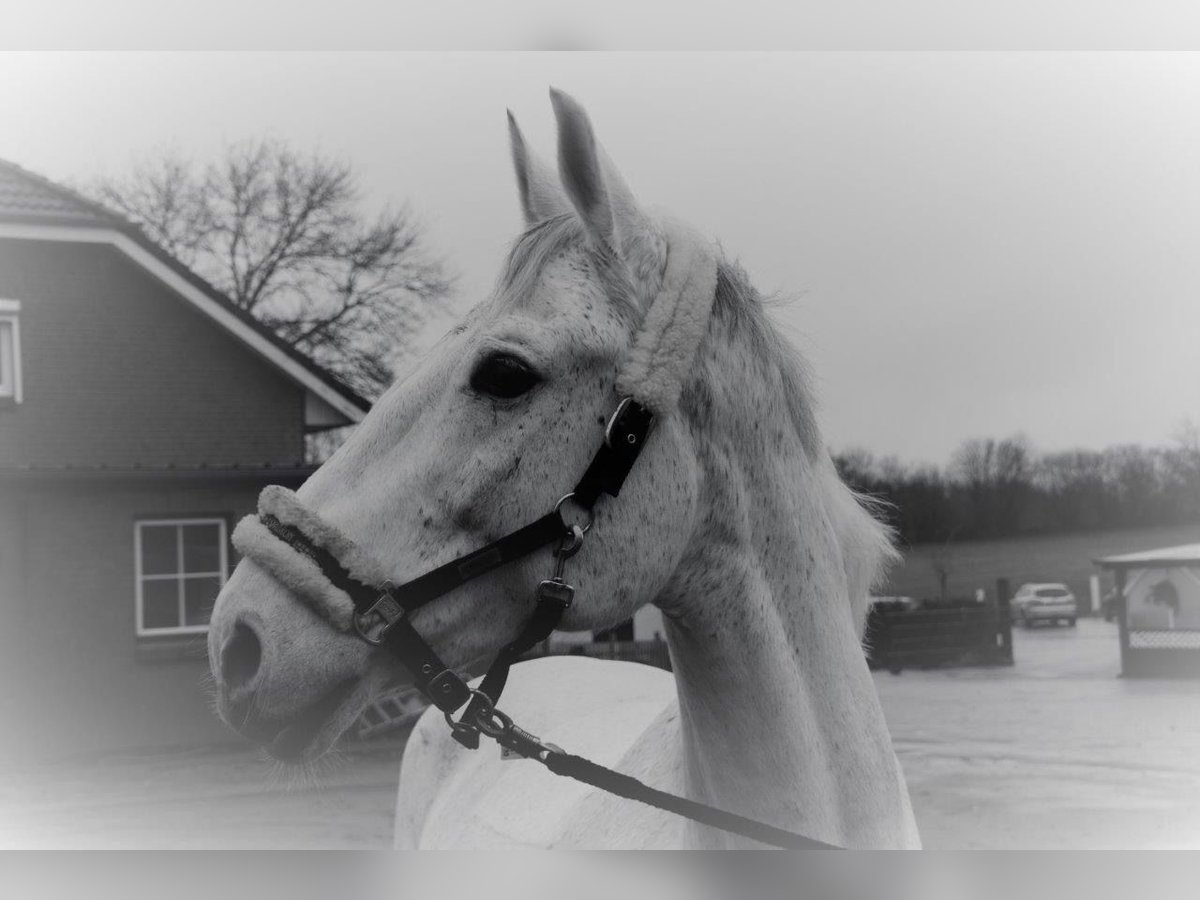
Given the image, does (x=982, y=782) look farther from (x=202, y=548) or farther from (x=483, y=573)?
(x=202, y=548)

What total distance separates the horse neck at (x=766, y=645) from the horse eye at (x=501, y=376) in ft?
0.59

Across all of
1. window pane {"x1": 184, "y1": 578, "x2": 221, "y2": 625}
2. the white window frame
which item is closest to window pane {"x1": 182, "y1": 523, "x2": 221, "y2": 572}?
window pane {"x1": 184, "y1": 578, "x2": 221, "y2": 625}

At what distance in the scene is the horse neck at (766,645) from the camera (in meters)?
1.12

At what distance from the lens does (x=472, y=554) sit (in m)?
1.07

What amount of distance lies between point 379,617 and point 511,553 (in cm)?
14

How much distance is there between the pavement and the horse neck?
1.99 metres

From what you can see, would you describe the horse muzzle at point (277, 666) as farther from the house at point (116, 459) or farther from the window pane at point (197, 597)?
the window pane at point (197, 597)

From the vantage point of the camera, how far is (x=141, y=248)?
465cm

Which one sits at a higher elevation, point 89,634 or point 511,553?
point 511,553

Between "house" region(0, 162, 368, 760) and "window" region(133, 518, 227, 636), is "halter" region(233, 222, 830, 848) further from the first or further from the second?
"window" region(133, 518, 227, 636)

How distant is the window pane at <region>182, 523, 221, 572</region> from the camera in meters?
5.05

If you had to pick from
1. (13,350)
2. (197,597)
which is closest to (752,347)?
(13,350)

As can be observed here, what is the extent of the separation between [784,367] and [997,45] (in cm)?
203

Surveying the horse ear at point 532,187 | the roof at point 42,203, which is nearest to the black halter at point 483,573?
the horse ear at point 532,187
